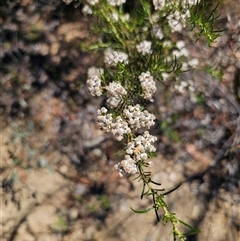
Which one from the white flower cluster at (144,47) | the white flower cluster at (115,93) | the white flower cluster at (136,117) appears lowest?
the white flower cluster at (136,117)

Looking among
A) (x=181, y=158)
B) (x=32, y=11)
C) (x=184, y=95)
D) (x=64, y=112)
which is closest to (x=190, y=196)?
(x=181, y=158)

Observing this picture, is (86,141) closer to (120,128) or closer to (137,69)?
(137,69)

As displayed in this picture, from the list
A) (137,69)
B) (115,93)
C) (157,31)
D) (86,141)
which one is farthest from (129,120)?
(86,141)

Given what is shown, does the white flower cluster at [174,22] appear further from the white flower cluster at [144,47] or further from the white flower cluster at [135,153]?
the white flower cluster at [135,153]

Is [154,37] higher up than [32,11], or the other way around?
[32,11]

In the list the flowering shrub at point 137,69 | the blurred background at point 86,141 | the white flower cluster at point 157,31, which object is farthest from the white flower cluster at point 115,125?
the blurred background at point 86,141

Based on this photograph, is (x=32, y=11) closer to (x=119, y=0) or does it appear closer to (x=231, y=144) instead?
(x=119, y=0)

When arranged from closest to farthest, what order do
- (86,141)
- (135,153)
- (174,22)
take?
(135,153) → (174,22) → (86,141)
